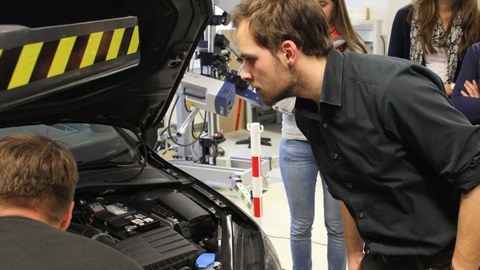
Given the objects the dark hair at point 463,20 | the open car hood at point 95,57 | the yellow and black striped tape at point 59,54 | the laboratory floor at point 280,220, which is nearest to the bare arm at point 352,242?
the open car hood at point 95,57

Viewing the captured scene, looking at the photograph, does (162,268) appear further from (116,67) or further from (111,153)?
(111,153)

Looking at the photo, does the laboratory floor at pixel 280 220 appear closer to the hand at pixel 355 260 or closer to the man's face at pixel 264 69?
the hand at pixel 355 260

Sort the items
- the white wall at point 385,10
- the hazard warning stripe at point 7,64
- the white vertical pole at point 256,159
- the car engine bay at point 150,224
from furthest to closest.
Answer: the white wall at point 385,10
the white vertical pole at point 256,159
the car engine bay at point 150,224
the hazard warning stripe at point 7,64

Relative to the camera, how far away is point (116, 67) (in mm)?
1751

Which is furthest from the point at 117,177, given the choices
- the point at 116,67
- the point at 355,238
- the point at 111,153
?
the point at 355,238

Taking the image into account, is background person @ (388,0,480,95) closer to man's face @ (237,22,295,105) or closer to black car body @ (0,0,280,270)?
black car body @ (0,0,280,270)

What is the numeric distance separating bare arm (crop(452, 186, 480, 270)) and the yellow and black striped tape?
3.65ft

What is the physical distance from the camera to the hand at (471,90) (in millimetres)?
2854

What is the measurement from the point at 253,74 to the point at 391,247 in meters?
0.71

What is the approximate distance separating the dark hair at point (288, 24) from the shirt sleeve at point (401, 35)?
160cm

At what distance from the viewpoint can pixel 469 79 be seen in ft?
9.54

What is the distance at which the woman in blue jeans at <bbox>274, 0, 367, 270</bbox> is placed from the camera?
2729 millimetres

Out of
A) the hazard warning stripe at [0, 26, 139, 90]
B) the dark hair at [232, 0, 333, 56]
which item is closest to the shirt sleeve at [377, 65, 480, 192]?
the dark hair at [232, 0, 333, 56]

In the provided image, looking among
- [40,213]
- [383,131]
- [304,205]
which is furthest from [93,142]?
[383,131]
